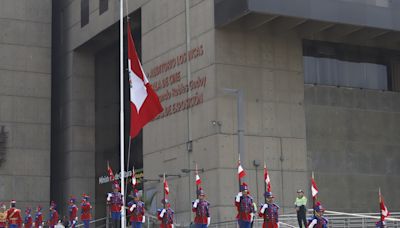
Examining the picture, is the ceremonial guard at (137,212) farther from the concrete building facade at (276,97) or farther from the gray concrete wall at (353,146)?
the gray concrete wall at (353,146)

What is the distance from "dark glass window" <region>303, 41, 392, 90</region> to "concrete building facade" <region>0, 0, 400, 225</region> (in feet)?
0.20

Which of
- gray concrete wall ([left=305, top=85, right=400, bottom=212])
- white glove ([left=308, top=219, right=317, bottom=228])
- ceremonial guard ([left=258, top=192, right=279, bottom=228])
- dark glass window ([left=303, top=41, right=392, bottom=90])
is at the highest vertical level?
dark glass window ([left=303, top=41, right=392, bottom=90])

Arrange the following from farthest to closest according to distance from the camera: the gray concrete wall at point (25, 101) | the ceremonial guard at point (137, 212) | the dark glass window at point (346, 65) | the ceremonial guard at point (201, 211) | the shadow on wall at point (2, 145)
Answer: the gray concrete wall at point (25, 101) → the shadow on wall at point (2, 145) → the dark glass window at point (346, 65) → the ceremonial guard at point (137, 212) → the ceremonial guard at point (201, 211)

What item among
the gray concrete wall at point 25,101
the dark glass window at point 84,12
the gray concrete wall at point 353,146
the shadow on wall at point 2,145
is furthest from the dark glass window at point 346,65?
the shadow on wall at point 2,145

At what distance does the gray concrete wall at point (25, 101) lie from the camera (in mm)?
50531

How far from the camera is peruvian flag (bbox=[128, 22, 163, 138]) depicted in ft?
85.9

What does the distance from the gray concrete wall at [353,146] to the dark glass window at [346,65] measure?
557 millimetres

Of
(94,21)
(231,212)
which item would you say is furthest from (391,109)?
(94,21)

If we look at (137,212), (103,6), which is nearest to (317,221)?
(137,212)

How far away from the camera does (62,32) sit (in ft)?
179

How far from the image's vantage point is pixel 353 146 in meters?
39.3

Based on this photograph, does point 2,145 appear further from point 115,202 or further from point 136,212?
point 136,212

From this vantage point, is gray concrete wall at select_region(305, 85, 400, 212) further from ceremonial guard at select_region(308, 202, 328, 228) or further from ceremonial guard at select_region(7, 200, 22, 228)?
ceremonial guard at select_region(7, 200, 22, 228)

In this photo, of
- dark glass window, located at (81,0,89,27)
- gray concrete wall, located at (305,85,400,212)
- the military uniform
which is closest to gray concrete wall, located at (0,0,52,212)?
dark glass window, located at (81,0,89,27)
